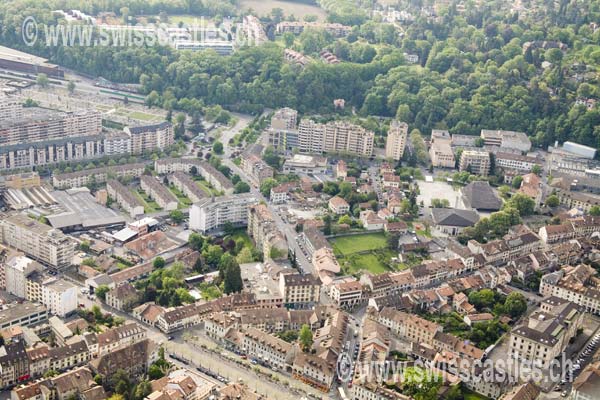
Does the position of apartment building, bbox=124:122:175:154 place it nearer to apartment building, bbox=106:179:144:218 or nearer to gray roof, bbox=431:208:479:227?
apartment building, bbox=106:179:144:218

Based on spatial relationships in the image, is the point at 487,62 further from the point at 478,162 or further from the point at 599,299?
the point at 599,299

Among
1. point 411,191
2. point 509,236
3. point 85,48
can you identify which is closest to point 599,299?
point 509,236

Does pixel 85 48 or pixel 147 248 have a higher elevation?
pixel 85 48

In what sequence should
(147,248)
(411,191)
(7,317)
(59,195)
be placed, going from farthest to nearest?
(411,191)
(59,195)
(147,248)
(7,317)

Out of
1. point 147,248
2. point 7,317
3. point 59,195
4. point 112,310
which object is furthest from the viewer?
point 59,195

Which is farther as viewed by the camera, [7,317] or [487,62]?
[487,62]

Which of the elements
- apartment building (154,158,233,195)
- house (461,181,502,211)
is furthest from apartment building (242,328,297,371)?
house (461,181,502,211)

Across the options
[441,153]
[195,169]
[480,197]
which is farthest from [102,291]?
[441,153]
